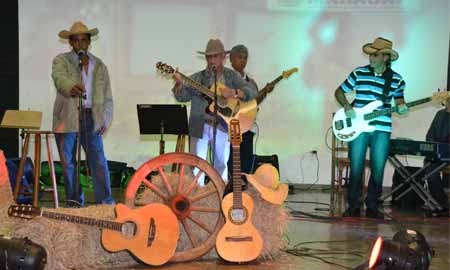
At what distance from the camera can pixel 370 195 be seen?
6.27m

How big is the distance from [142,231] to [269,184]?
0.96m

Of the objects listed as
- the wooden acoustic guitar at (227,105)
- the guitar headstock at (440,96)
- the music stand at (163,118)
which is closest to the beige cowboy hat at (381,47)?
the guitar headstock at (440,96)

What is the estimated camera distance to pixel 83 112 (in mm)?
5203

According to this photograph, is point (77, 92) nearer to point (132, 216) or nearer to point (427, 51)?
point (132, 216)

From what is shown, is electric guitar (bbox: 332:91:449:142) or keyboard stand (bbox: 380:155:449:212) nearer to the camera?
electric guitar (bbox: 332:91:449:142)

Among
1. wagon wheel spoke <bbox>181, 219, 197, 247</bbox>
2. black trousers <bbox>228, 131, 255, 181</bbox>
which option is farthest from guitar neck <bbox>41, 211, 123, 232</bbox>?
black trousers <bbox>228, 131, 255, 181</bbox>

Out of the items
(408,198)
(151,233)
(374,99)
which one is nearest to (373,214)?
(374,99)

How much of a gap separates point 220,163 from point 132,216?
5.26 ft

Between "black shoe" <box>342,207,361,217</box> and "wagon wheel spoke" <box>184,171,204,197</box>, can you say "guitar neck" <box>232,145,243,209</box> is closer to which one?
"wagon wheel spoke" <box>184,171,204,197</box>

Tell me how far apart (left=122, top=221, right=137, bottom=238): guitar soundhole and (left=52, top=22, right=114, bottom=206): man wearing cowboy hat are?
146 cm

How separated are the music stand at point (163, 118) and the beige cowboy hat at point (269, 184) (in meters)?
1.43

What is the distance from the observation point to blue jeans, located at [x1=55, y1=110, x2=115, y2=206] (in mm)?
5340

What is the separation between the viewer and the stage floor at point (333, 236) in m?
4.16

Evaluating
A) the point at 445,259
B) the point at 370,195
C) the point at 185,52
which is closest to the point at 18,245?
the point at 445,259
